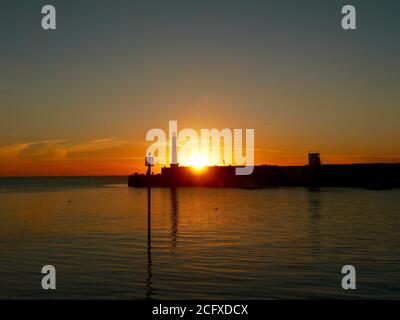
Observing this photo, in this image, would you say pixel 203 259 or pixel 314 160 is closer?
pixel 203 259

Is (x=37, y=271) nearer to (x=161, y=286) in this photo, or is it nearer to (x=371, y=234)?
(x=161, y=286)

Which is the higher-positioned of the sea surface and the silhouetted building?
the silhouetted building

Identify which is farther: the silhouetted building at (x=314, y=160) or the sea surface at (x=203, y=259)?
the silhouetted building at (x=314, y=160)

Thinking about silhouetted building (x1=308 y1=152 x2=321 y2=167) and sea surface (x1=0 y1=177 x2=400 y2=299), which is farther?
silhouetted building (x1=308 y1=152 x2=321 y2=167)

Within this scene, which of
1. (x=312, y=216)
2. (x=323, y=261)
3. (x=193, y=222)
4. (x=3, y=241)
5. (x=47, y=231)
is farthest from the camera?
(x=312, y=216)

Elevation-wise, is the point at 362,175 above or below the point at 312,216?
above

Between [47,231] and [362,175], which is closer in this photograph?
[47,231]

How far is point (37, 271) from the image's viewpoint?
29.5m

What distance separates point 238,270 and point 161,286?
5785 millimetres

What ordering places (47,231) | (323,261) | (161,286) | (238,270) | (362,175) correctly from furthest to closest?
(362,175), (47,231), (323,261), (238,270), (161,286)

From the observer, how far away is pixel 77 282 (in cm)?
2609

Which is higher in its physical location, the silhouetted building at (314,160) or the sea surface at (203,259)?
the silhouetted building at (314,160)
